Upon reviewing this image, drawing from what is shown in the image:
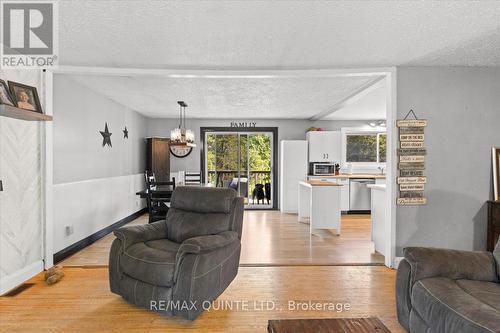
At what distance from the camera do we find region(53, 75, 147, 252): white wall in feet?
13.0

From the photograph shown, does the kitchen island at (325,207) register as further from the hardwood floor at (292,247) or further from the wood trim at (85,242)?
the wood trim at (85,242)

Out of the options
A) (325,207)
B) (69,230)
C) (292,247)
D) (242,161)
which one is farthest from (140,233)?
(242,161)

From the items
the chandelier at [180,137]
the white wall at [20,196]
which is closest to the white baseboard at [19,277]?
the white wall at [20,196]

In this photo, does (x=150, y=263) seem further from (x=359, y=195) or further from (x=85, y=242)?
(x=359, y=195)

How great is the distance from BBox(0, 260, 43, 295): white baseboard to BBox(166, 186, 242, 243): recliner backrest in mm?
1552

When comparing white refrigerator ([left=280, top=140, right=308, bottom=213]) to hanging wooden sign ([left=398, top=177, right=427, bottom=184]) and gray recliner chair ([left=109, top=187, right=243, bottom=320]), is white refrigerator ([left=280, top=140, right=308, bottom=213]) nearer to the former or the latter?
hanging wooden sign ([left=398, top=177, right=427, bottom=184])

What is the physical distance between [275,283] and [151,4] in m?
2.77

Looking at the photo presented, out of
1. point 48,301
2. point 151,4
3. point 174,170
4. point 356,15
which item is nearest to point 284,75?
point 356,15

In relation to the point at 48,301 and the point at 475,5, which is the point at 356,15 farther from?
the point at 48,301

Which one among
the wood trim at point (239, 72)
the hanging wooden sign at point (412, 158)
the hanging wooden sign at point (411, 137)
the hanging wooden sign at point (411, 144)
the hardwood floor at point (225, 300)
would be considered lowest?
the hardwood floor at point (225, 300)

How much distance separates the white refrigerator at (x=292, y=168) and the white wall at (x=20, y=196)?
5038 millimetres

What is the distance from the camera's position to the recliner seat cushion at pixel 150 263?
238 centimetres

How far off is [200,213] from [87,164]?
2557 mm

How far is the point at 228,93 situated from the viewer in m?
5.02
